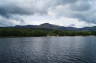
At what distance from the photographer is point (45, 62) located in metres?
65.6

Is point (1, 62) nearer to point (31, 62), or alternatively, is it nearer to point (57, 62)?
point (31, 62)

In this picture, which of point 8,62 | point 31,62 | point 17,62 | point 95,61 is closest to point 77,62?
point 95,61

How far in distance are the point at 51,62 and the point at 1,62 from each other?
A: 2243 centimetres

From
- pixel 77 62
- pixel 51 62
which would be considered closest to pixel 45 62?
pixel 51 62

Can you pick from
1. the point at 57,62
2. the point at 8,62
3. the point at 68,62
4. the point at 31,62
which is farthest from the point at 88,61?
the point at 8,62

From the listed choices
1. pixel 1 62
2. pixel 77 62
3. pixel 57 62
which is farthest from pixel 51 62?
pixel 1 62

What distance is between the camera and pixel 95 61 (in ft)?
218

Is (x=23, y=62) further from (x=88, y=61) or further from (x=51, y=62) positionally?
(x=88, y=61)

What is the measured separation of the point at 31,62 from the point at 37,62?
2764 mm

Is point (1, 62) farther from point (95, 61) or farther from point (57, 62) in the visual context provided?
point (95, 61)

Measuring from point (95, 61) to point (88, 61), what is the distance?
3103 mm

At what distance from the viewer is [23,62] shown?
215 feet

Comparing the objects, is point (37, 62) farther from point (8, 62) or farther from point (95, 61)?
point (95, 61)

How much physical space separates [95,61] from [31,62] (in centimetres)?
2923
